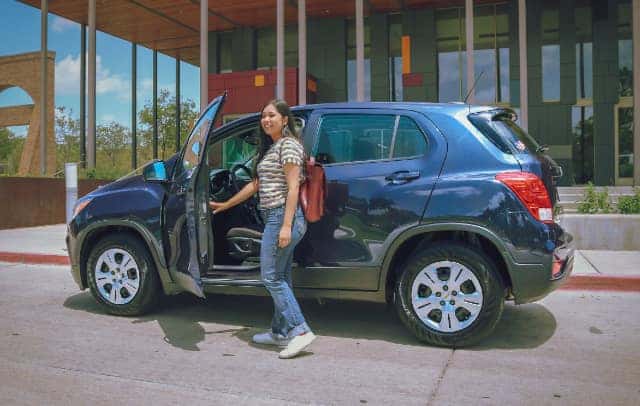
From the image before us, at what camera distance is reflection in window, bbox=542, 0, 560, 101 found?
19.8 m

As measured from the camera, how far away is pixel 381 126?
473cm

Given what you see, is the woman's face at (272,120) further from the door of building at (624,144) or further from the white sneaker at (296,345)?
the door of building at (624,144)

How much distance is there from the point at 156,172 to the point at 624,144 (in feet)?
60.0

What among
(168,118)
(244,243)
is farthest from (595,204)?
(168,118)

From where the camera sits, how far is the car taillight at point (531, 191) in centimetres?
418

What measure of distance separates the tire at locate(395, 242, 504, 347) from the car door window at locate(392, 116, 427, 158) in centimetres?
76

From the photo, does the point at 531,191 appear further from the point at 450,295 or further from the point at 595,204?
the point at 595,204

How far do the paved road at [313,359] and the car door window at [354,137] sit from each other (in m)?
1.50

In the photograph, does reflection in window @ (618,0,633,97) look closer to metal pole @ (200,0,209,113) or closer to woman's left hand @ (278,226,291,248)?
metal pole @ (200,0,209,113)

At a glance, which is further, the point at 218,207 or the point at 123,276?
the point at 123,276

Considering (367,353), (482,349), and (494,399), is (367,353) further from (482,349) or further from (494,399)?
(494,399)

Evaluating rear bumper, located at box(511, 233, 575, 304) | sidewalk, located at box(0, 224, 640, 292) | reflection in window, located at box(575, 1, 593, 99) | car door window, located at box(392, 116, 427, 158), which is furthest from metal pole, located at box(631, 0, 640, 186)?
car door window, located at box(392, 116, 427, 158)

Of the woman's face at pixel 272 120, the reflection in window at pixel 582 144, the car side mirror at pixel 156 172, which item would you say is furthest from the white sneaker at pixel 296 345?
the reflection in window at pixel 582 144

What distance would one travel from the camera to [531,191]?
4184 millimetres
